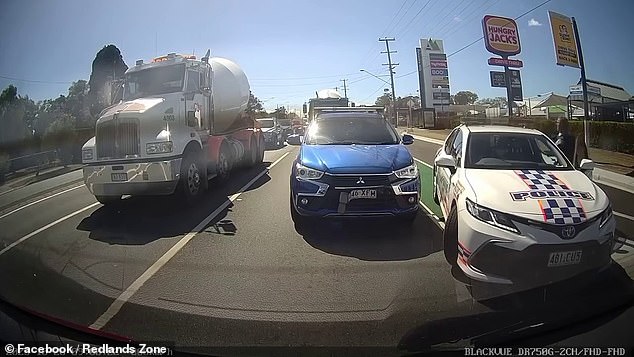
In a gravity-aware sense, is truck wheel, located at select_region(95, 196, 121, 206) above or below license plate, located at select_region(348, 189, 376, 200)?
above

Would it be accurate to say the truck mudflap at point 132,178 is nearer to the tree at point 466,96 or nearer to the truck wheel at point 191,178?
the truck wheel at point 191,178

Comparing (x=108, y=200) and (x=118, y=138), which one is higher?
(x=118, y=138)

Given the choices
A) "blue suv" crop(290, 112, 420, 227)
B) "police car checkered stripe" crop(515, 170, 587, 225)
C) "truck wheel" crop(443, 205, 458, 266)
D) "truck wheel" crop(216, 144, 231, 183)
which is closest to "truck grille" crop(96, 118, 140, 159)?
"blue suv" crop(290, 112, 420, 227)

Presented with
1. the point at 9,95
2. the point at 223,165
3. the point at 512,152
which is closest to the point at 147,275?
the point at 9,95

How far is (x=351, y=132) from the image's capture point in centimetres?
785

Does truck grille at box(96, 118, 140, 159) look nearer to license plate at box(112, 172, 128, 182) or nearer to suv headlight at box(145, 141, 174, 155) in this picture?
suv headlight at box(145, 141, 174, 155)

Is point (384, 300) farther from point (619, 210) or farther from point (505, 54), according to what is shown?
point (619, 210)

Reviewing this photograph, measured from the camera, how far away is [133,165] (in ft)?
24.8

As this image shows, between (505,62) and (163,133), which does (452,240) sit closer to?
(505,62)

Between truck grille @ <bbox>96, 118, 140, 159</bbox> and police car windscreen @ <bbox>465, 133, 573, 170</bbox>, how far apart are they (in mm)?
5385

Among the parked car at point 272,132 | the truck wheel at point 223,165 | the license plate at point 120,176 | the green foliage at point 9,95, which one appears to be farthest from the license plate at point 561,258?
the parked car at point 272,132

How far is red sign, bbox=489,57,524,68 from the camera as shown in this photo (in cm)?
607

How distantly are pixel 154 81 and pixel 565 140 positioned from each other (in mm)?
7472

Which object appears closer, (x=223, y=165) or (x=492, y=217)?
(x=492, y=217)
